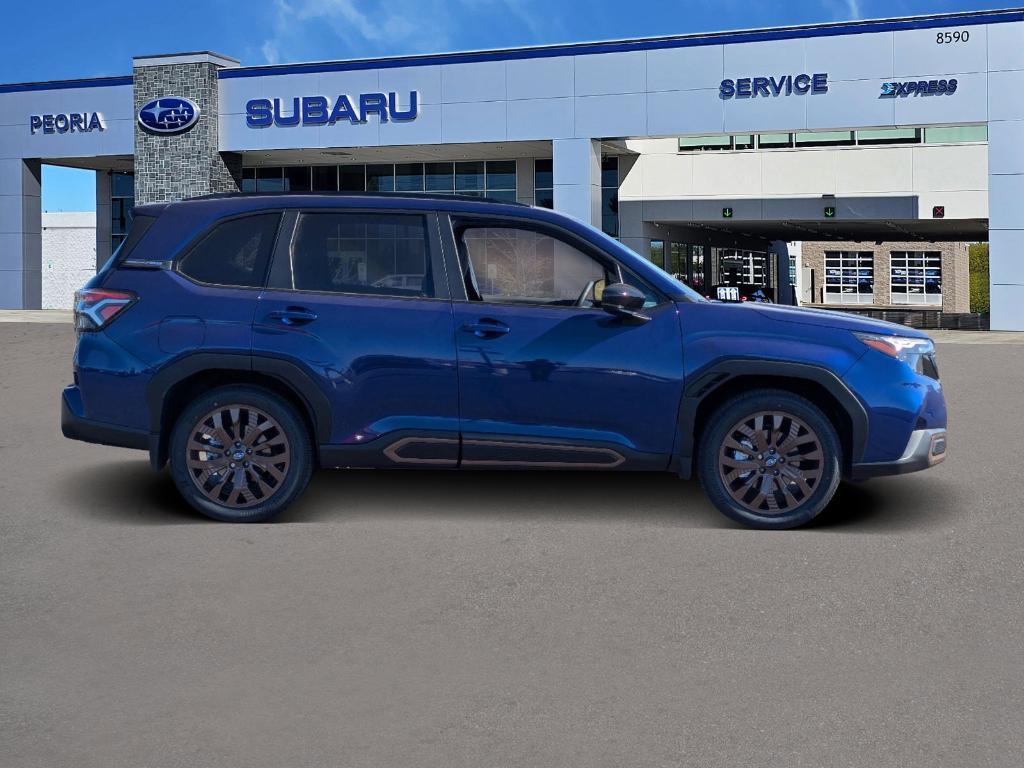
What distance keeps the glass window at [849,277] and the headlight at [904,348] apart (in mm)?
71944

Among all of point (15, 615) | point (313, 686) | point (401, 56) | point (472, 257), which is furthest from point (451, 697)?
point (401, 56)

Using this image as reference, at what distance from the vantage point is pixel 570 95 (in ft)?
115

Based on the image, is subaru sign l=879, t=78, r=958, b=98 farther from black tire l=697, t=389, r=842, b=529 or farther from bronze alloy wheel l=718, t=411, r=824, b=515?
bronze alloy wheel l=718, t=411, r=824, b=515

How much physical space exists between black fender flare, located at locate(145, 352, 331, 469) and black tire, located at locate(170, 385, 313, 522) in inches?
4.2

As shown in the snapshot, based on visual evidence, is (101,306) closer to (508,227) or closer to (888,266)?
(508,227)

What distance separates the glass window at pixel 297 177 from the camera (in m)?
44.8

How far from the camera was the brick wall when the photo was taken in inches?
2945

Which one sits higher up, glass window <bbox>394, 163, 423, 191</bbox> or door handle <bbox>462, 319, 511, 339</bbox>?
glass window <bbox>394, 163, 423, 191</bbox>

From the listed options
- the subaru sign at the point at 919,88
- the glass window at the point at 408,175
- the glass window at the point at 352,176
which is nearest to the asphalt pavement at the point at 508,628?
the subaru sign at the point at 919,88

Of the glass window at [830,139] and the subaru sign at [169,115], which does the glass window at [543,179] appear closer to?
the glass window at [830,139]

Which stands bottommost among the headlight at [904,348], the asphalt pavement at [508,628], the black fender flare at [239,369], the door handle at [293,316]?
the asphalt pavement at [508,628]

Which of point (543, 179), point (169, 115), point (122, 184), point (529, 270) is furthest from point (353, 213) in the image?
point (122, 184)

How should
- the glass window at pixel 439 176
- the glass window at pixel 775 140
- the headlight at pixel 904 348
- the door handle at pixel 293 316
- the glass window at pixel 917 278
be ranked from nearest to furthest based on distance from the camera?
the headlight at pixel 904 348
the door handle at pixel 293 316
the glass window at pixel 775 140
the glass window at pixel 439 176
the glass window at pixel 917 278

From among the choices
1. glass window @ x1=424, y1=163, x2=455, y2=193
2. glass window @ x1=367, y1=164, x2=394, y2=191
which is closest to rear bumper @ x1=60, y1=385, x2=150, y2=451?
glass window @ x1=424, y1=163, x2=455, y2=193
